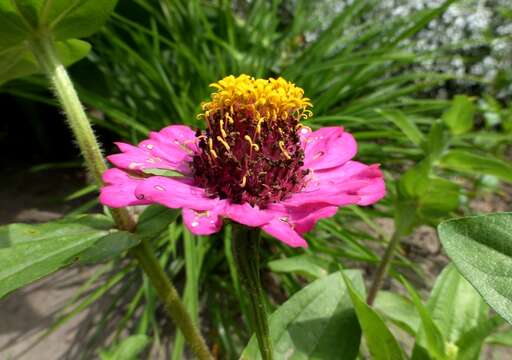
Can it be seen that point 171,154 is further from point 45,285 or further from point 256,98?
point 45,285

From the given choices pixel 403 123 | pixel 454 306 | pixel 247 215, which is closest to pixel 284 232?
pixel 247 215

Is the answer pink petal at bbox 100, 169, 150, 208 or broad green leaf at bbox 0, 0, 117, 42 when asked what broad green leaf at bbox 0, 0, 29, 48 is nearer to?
broad green leaf at bbox 0, 0, 117, 42

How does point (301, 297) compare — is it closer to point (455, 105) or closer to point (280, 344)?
point (280, 344)

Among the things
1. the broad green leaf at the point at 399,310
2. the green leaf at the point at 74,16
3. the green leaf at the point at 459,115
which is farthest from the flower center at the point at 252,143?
the green leaf at the point at 459,115

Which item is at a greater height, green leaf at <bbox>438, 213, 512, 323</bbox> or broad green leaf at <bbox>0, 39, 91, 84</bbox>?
broad green leaf at <bbox>0, 39, 91, 84</bbox>

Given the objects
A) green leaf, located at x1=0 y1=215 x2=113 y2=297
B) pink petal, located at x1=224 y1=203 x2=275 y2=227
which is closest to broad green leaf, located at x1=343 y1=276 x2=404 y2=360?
pink petal, located at x1=224 y1=203 x2=275 y2=227

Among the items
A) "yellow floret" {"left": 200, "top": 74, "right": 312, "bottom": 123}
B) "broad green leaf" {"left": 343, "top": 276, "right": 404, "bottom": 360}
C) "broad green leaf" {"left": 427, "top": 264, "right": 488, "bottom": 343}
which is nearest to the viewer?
"broad green leaf" {"left": 343, "top": 276, "right": 404, "bottom": 360}

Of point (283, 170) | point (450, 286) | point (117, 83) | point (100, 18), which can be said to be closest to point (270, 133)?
point (283, 170)
